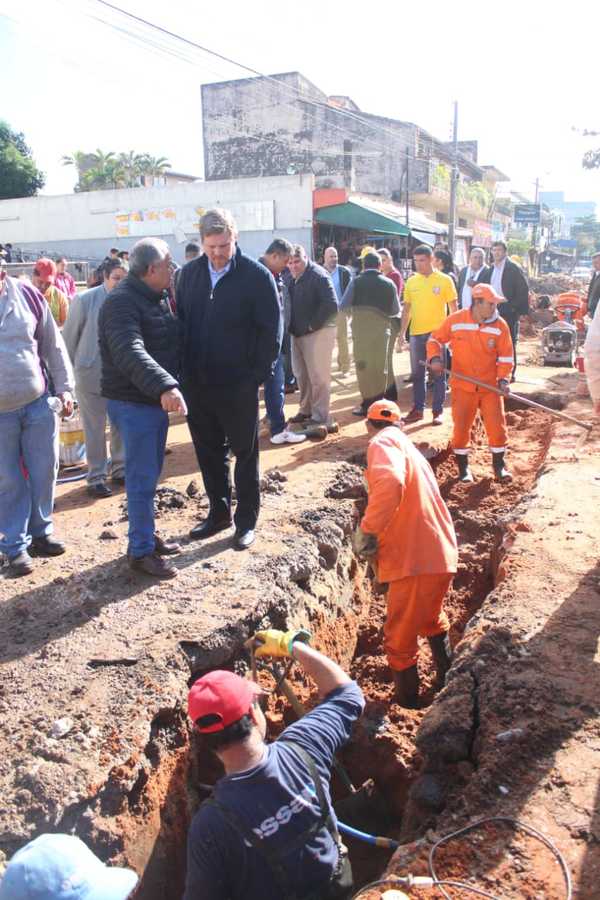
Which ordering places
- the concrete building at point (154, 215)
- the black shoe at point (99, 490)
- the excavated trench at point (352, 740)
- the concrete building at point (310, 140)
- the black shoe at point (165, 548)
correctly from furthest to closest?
the concrete building at point (310, 140)
the concrete building at point (154, 215)
the black shoe at point (99, 490)
the black shoe at point (165, 548)
the excavated trench at point (352, 740)

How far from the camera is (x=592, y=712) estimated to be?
10.8 feet

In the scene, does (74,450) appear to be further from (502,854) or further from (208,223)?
(502,854)

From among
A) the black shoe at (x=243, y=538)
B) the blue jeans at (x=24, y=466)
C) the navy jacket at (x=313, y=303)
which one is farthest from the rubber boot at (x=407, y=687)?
the navy jacket at (x=313, y=303)

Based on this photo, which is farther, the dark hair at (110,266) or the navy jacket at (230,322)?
the dark hair at (110,266)

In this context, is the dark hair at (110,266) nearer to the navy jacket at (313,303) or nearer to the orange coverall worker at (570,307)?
the navy jacket at (313,303)

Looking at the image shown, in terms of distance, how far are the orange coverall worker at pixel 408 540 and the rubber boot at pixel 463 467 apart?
302 cm

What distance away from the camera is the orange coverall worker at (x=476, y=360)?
641 cm

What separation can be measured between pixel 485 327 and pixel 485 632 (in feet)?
10.8

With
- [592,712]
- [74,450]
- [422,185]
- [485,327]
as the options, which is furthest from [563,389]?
[422,185]

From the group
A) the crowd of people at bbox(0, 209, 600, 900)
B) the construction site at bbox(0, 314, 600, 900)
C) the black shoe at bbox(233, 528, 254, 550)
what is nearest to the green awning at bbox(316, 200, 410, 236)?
the crowd of people at bbox(0, 209, 600, 900)

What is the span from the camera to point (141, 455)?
4129mm

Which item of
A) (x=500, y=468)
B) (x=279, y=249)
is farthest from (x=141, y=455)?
(x=500, y=468)

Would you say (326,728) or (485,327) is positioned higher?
(485,327)

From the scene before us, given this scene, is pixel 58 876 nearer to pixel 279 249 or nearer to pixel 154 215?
pixel 279 249
